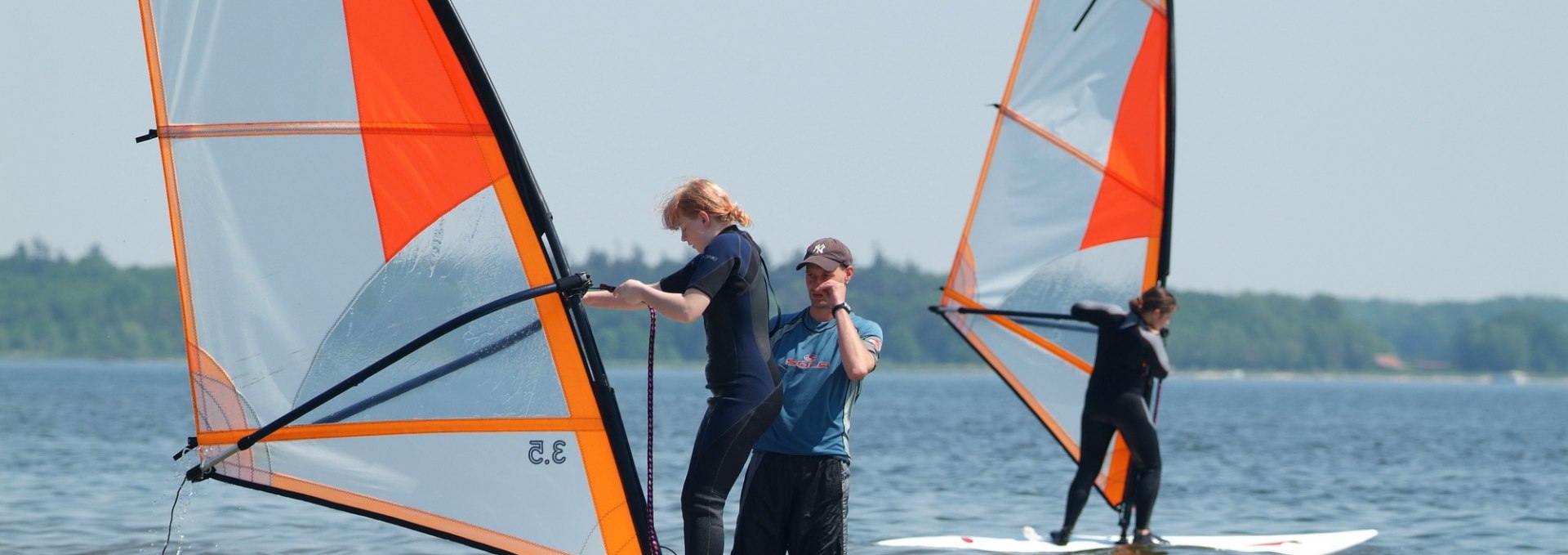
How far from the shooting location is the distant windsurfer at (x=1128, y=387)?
8.41m

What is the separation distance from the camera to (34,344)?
128375mm

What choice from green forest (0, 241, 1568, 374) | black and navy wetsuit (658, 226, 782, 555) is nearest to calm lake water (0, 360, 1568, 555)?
black and navy wetsuit (658, 226, 782, 555)

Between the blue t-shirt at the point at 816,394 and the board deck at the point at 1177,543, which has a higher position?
the blue t-shirt at the point at 816,394

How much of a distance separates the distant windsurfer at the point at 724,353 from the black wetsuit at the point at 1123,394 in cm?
417

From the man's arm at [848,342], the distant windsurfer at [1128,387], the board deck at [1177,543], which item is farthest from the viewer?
the board deck at [1177,543]

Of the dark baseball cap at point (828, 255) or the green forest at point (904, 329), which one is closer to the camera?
the dark baseball cap at point (828, 255)

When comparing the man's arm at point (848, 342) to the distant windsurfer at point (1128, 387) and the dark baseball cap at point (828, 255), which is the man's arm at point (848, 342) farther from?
the distant windsurfer at point (1128, 387)

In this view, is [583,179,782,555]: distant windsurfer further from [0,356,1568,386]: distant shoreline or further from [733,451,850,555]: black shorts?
[0,356,1568,386]: distant shoreline

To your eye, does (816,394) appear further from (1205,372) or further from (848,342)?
(1205,372)

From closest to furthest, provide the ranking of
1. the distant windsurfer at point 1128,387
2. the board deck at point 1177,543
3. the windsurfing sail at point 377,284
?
the windsurfing sail at point 377,284 → the distant windsurfer at point 1128,387 → the board deck at point 1177,543

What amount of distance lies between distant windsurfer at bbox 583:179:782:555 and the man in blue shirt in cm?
19

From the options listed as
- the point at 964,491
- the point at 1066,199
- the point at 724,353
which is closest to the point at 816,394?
the point at 724,353

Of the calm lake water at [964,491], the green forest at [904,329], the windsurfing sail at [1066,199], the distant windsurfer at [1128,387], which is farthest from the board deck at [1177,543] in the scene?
the green forest at [904,329]

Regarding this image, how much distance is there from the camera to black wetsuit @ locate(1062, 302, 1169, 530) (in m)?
8.50
